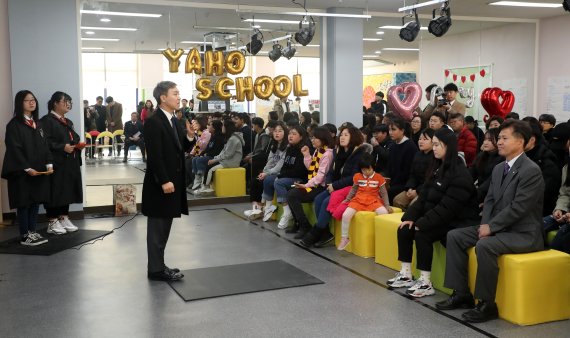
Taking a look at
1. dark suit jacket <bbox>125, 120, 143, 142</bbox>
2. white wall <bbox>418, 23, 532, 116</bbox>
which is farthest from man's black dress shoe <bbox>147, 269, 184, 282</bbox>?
white wall <bbox>418, 23, 532, 116</bbox>

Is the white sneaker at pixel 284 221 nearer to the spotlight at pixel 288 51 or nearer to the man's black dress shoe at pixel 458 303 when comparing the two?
the man's black dress shoe at pixel 458 303

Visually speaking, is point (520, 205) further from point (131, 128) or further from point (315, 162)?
point (131, 128)

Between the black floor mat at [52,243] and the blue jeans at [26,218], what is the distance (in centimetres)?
19

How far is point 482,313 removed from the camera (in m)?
4.02

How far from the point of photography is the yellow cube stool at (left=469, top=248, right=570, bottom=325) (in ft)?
12.8

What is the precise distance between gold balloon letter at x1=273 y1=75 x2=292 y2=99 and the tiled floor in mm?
3498

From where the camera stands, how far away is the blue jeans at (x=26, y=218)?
6320 millimetres

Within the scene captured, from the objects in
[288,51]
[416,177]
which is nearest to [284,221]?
[416,177]

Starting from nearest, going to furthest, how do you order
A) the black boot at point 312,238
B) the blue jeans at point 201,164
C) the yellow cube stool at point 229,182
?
the black boot at point 312,238
the yellow cube stool at point 229,182
the blue jeans at point 201,164

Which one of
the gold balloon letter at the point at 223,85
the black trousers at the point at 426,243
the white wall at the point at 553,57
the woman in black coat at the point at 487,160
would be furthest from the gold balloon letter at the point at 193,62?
the white wall at the point at 553,57

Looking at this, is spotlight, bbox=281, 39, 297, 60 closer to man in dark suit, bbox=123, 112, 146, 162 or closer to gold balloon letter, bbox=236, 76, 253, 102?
gold balloon letter, bbox=236, 76, 253, 102

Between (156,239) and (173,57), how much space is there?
4.39m

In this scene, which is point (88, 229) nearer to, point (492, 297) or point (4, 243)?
point (4, 243)

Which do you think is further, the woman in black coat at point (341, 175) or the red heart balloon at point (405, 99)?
the red heart balloon at point (405, 99)
